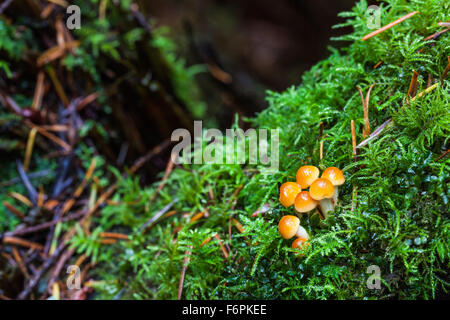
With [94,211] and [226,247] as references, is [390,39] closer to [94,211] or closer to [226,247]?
[226,247]

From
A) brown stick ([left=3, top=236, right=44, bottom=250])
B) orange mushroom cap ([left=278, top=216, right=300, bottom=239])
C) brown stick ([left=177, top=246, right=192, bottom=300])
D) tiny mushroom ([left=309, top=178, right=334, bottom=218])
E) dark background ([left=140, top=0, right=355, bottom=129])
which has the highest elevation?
dark background ([left=140, top=0, right=355, bottom=129])

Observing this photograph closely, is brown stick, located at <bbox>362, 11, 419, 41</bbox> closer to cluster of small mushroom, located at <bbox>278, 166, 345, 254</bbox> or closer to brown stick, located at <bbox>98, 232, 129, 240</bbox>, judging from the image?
cluster of small mushroom, located at <bbox>278, 166, 345, 254</bbox>

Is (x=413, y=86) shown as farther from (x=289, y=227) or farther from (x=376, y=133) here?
(x=289, y=227)

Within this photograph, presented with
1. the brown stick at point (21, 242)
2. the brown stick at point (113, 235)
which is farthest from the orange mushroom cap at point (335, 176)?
the brown stick at point (21, 242)

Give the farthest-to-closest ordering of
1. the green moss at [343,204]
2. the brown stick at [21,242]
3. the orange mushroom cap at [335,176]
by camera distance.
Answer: the brown stick at [21,242]
the orange mushroom cap at [335,176]
the green moss at [343,204]

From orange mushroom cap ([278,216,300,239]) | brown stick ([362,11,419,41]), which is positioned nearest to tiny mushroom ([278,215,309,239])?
orange mushroom cap ([278,216,300,239])

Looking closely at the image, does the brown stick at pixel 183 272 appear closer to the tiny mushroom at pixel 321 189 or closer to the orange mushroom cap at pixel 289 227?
the orange mushroom cap at pixel 289 227
